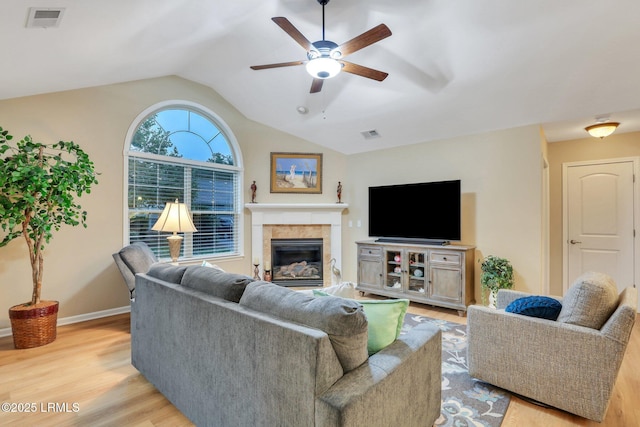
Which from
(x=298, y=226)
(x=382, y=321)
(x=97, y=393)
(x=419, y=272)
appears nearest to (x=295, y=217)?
(x=298, y=226)

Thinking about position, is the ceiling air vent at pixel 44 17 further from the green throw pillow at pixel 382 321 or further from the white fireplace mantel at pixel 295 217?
the white fireplace mantel at pixel 295 217

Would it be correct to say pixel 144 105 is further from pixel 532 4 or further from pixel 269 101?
pixel 532 4

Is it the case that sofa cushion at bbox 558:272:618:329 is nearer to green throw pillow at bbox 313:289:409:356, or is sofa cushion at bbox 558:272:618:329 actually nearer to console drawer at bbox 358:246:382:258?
green throw pillow at bbox 313:289:409:356

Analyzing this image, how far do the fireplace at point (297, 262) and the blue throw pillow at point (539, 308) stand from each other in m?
3.51

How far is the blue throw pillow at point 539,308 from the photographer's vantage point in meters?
2.04

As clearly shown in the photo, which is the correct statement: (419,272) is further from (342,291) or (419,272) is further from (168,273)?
(168,273)

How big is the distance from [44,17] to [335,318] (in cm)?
284

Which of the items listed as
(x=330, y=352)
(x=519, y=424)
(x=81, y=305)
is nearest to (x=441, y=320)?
(x=519, y=424)

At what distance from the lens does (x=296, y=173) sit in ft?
17.5

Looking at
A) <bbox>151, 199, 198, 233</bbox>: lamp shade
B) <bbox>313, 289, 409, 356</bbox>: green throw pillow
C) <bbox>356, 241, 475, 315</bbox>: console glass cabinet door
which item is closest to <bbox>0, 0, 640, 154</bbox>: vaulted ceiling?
<bbox>151, 199, 198, 233</bbox>: lamp shade

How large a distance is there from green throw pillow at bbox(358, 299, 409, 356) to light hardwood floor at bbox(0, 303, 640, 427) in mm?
1057

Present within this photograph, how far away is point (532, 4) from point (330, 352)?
2.92 metres

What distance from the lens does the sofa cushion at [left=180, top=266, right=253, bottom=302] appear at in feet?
A: 5.40

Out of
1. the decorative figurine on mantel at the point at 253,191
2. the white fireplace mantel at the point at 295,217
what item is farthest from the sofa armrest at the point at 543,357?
the decorative figurine on mantel at the point at 253,191
